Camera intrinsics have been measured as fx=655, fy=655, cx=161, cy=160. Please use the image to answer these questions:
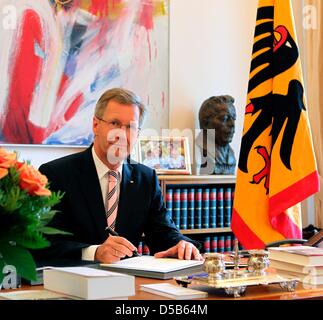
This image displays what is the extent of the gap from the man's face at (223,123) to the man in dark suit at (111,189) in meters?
1.39

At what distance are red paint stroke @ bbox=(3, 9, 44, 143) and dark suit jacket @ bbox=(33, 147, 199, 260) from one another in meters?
1.12

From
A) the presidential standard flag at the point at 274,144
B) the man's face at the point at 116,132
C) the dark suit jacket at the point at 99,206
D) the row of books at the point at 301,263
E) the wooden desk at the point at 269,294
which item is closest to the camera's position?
the wooden desk at the point at 269,294

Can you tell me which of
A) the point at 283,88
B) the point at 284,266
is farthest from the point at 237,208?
the point at 284,266

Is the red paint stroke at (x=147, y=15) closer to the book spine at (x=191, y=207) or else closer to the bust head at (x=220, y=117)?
the bust head at (x=220, y=117)

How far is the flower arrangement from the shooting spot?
1.38m

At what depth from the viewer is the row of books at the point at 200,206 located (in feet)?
Result: 14.0

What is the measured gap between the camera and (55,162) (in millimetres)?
2945

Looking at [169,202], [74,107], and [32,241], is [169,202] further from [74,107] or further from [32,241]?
[32,241]

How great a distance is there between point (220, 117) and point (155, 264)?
2.20m

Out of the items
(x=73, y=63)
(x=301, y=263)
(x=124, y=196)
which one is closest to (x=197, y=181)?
(x=73, y=63)

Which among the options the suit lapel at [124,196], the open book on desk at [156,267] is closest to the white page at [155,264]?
the open book on desk at [156,267]

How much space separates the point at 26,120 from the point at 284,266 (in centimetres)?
224

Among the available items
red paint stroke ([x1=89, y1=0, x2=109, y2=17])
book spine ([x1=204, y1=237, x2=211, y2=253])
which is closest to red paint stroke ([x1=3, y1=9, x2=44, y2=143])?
red paint stroke ([x1=89, y1=0, x2=109, y2=17])

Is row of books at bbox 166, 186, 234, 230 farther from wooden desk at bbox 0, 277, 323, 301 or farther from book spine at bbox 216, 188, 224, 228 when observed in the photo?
wooden desk at bbox 0, 277, 323, 301
